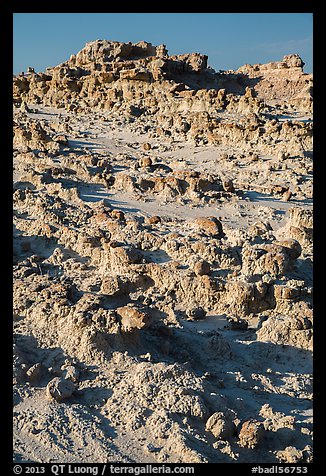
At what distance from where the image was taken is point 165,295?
6.37 meters

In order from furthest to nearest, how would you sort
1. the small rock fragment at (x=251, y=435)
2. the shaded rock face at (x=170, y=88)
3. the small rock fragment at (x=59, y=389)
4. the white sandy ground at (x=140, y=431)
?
the shaded rock face at (x=170, y=88) < the small rock fragment at (x=59, y=389) < the small rock fragment at (x=251, y=435) < the white sandy ground at (x=140, y=431)

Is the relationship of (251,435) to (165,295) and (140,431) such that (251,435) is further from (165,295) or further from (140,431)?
(165,295)

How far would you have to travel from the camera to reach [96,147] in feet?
44.6

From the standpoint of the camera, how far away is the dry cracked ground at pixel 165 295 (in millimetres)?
3842

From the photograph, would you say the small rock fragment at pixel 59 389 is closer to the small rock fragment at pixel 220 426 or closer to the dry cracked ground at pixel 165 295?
the dry cracked ground at pixel 165 295

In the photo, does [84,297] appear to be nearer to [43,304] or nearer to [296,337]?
[43,304]

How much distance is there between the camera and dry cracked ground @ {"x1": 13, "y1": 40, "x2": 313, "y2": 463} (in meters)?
3.84

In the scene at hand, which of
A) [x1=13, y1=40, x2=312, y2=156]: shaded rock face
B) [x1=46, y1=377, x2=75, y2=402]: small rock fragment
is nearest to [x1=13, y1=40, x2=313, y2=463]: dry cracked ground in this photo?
[x1=46, y1=377, x2=75, y2=402]: small rock fragment

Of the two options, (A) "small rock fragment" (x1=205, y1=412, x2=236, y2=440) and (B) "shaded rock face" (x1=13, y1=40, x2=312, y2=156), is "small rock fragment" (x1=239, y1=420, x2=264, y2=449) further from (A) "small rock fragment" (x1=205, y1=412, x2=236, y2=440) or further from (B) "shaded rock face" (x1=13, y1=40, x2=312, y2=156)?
(B) "shaded rock face" (x1=13, y1=40, x2=312, y2=156)

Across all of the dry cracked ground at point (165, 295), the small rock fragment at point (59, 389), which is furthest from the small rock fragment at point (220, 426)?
the small rock fragment at point (59, 389)

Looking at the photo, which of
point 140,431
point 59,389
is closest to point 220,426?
point 140,431
